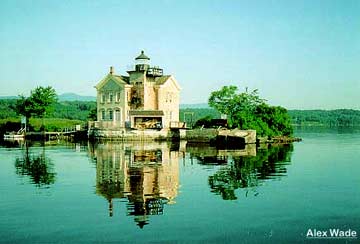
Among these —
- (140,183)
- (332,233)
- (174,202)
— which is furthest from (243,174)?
(332,233)

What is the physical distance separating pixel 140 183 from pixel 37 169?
940 cm

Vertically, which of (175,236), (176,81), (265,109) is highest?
(176,81)

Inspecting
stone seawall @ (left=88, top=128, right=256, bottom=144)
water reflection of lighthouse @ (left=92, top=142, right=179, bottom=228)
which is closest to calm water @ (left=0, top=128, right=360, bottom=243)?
water reflection of lighthouse @ (left=92, top=142, right=179, bottom=228)

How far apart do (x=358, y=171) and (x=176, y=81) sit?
41007 millimetres

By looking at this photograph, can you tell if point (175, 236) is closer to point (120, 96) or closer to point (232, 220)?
point (232, 220)

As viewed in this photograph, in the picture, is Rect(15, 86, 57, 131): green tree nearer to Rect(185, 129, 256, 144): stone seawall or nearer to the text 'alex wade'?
Rect(185, 129, 256, 144): stone seawall

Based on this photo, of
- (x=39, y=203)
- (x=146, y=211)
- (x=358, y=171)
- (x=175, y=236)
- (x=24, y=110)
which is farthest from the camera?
(x=24, y=110)

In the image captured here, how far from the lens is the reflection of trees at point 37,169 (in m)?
24.3

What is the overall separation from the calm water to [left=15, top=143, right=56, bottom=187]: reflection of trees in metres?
0.06

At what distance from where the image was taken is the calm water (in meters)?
13.8

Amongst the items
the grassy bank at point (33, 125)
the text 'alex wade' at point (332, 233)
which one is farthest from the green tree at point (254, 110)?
the text 'alex wade' at point (332, 233)

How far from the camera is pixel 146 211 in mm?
16375

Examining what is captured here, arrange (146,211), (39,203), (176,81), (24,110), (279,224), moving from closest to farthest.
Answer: (279,224)
(146,211)
(39,203)
(176,81)
(24,110)

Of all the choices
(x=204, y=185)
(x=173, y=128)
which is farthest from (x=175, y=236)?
(x=173, y=128)
